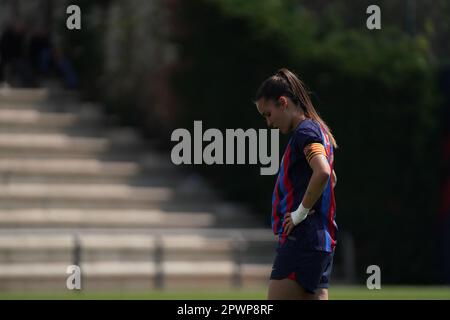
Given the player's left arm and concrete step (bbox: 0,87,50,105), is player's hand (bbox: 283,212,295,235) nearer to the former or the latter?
the player's left arm

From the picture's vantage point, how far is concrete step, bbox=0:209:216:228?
2009cm

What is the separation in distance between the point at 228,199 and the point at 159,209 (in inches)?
43.0

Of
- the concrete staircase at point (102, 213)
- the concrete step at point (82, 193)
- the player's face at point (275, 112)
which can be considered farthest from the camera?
the concrete step at point (82, 193)

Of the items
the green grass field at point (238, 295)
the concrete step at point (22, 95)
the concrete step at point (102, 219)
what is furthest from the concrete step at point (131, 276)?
the concrete step at point (22, 95)

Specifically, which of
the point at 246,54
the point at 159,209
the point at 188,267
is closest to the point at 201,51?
the point at 246,54

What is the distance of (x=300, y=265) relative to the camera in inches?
307

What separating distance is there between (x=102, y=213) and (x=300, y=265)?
13204 mm

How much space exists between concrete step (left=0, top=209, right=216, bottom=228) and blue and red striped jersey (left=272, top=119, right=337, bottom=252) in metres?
12.3

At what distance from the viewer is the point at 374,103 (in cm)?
2000

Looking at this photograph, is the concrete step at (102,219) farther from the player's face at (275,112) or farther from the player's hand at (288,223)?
the player's hand at (288,223)

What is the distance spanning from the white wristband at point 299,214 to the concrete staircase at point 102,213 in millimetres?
10272

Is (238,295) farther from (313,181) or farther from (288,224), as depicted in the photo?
(313,181)

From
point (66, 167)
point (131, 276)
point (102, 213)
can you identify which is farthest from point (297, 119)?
point (66, 167)

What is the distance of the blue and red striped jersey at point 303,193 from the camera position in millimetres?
7832
